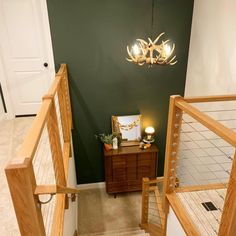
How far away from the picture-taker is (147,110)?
13.9 ft

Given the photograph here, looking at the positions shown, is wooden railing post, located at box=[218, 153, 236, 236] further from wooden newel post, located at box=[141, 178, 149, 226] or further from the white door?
the white door

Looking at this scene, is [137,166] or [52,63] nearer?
[52,63]

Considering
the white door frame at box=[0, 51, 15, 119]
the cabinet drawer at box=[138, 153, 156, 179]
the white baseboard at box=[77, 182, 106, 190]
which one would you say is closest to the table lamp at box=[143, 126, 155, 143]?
the cabinet drawer at box=[138, 153, 156, 179]

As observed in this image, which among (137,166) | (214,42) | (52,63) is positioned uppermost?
(214,42)

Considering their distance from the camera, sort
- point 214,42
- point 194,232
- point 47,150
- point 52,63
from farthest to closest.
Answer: point 52,63, point 214,42, point 47,150, point 194,232

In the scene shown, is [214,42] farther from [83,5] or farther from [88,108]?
[88,108]

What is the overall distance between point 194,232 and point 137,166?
2.50 m

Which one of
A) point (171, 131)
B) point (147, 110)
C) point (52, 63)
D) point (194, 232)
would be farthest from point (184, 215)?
point (52, 63)

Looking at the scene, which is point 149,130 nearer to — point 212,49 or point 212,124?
point 212,49

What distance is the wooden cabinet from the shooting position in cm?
396

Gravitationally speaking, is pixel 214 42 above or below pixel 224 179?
above

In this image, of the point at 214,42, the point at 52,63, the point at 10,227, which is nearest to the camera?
the point at 10,227

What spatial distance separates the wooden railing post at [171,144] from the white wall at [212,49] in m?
1.44

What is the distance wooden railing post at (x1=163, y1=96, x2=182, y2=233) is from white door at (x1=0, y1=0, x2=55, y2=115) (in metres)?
2.56
